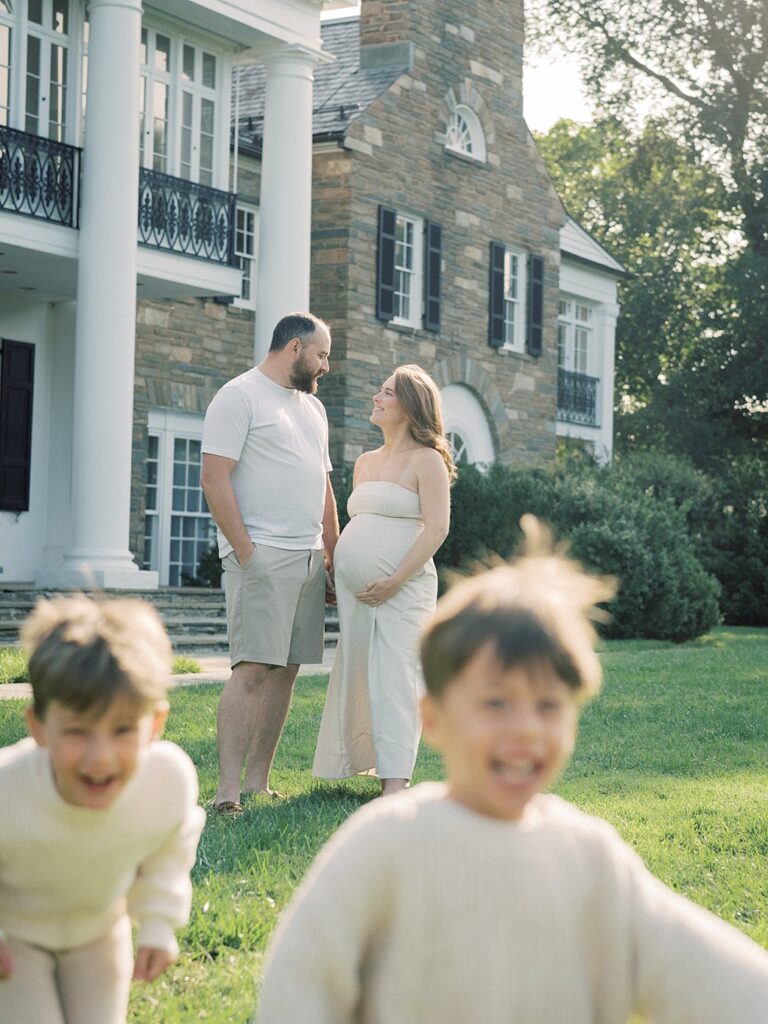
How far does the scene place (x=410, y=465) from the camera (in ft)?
21.4

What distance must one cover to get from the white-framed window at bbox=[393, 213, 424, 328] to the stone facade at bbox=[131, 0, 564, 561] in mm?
231

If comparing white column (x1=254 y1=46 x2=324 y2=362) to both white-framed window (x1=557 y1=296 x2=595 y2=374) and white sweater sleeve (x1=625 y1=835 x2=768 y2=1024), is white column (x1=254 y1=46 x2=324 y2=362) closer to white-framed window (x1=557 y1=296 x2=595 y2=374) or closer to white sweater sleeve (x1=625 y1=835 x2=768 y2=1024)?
white-framed window (x1=557 y1=296 x2=595 y2=374)

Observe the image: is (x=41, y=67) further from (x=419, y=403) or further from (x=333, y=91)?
(x=419, y=403)

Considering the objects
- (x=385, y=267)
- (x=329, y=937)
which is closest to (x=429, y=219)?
(x=385, y=267)

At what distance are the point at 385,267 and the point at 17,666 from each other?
1166 cm

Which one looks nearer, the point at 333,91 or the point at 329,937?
the point at 329,937

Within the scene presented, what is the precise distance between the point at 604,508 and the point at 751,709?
8.95 m

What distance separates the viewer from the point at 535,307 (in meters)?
25.8

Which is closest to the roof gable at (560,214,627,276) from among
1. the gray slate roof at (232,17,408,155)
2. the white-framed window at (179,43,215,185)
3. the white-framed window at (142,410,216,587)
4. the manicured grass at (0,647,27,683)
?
the gray slate roof at (232,17,408,155)

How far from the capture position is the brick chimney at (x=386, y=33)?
22.7 meters

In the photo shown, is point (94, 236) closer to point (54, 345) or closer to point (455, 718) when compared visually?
point (54, 345)

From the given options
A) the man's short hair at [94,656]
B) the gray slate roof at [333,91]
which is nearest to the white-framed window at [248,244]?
the gray slate roof at [333,91]

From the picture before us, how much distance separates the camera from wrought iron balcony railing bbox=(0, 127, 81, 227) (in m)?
15.3

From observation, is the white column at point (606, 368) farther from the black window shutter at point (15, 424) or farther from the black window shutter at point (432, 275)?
the black window shutter at point (15, 424)
